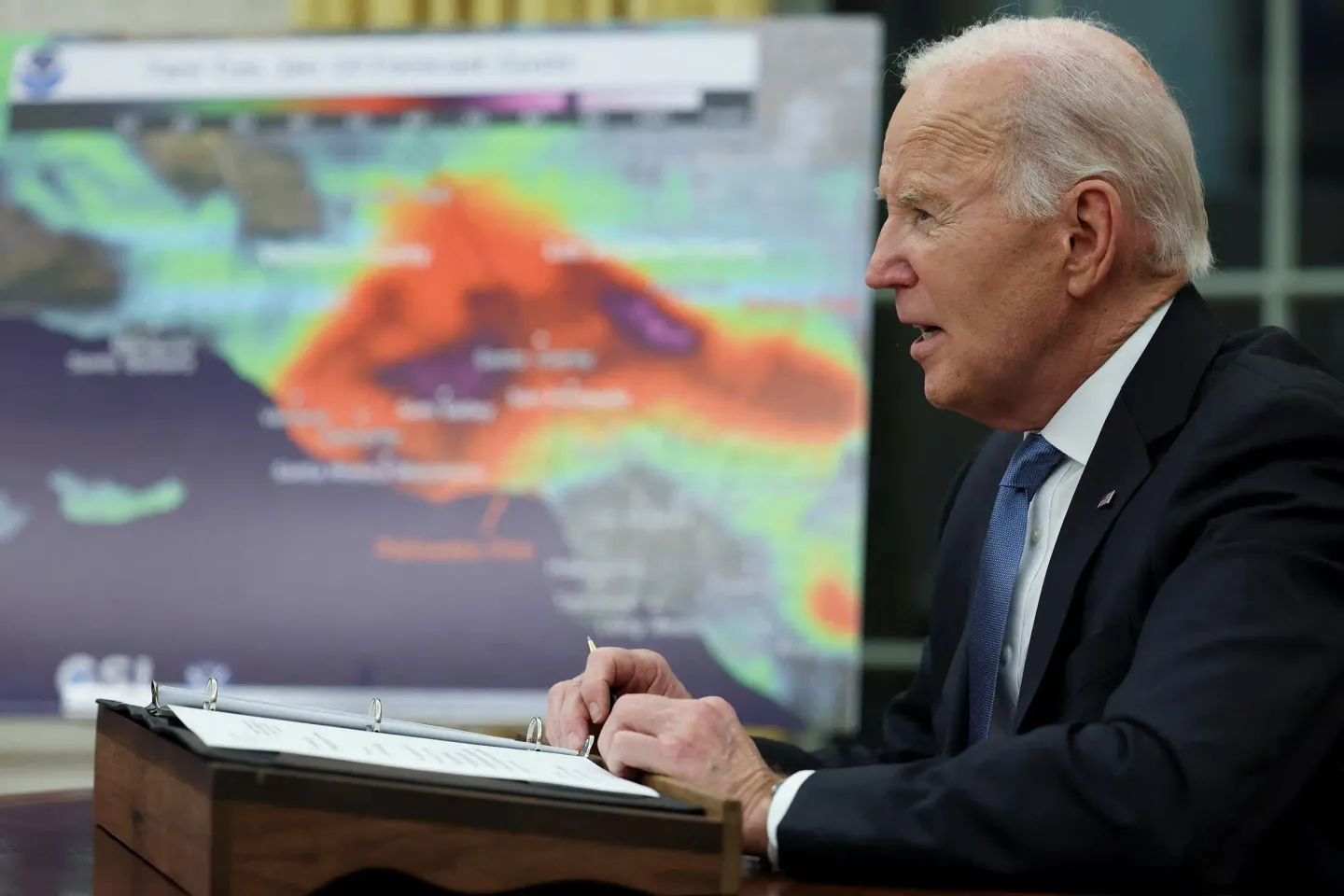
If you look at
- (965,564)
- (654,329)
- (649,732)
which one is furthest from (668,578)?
(649,732)

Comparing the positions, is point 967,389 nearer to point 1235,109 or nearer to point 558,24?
point 558,24

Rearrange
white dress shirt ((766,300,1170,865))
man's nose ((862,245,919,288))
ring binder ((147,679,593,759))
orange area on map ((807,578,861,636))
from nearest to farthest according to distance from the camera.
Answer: ring binder ((147,679,593,759)) → white dress shirt ((766,300,1170,865)) → man's nose ((862,245,919,288)) → orange area on map ((807,578,861,636))

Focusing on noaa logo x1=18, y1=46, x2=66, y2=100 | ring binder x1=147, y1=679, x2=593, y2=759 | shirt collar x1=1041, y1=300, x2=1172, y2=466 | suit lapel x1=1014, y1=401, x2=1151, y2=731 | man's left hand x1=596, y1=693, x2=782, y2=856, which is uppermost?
noaa logo x1=18, y1=46, x2=66, y2=100

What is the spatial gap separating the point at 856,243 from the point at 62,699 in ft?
6.26

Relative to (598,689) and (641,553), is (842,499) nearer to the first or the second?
(641,553)

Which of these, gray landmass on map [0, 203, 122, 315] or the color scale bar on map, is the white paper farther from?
gray landmass on map [0, 203, 122, 315]

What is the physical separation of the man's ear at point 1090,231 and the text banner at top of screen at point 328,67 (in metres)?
1.87

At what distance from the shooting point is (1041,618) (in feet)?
4.11

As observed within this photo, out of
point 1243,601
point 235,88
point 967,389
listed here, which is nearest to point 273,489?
point 235,88

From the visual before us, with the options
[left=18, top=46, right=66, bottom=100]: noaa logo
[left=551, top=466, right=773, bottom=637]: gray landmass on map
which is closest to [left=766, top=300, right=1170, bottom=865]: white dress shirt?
[left=551, top=466, right=773, bottom=637]: gray landmass on map

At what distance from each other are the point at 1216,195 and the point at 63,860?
10.7ft

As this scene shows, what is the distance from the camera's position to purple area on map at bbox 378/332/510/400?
10.4 ft

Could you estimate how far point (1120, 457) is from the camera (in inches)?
50.8

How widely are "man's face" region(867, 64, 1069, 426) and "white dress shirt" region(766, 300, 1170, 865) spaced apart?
0.17 feet
